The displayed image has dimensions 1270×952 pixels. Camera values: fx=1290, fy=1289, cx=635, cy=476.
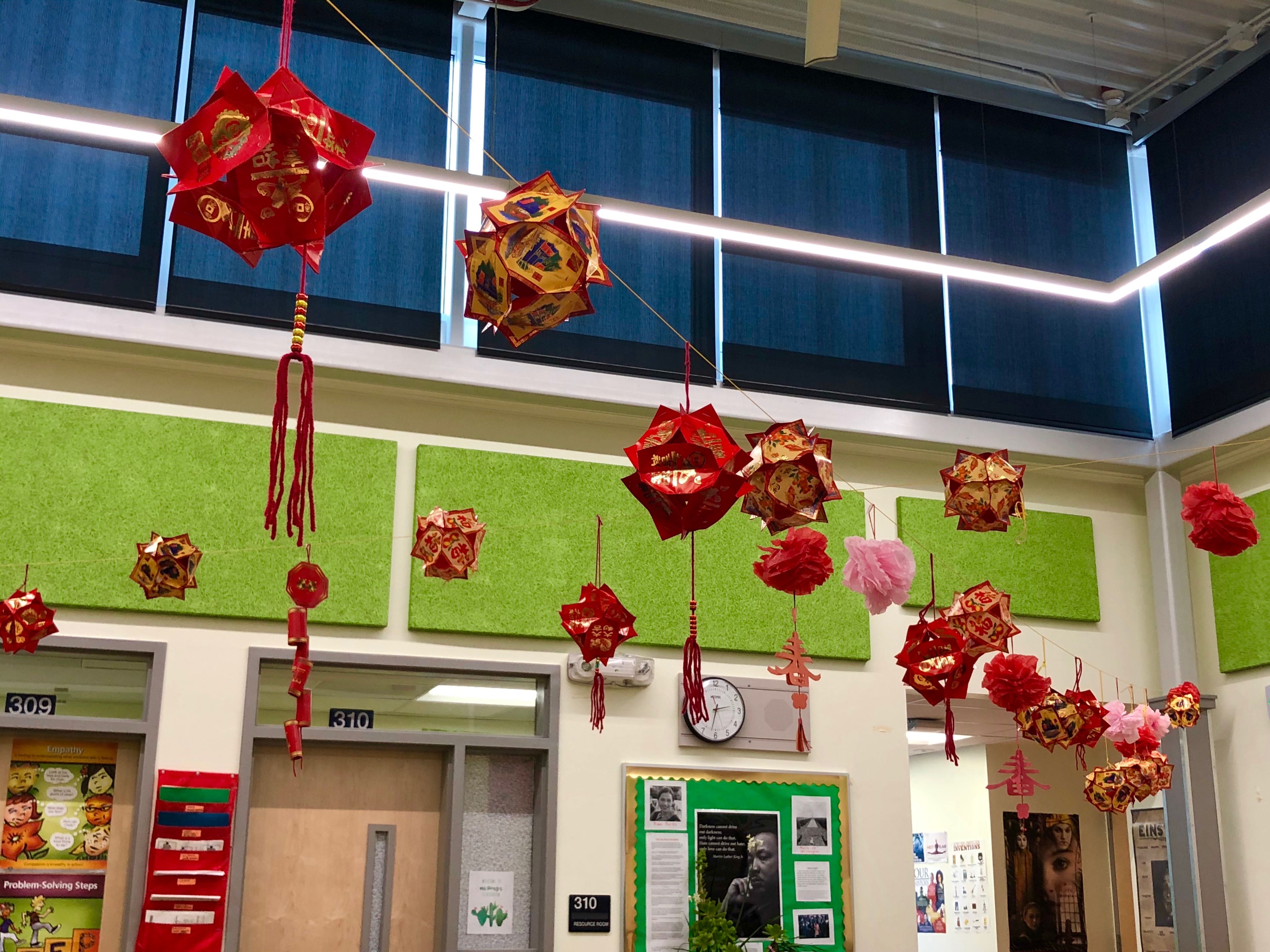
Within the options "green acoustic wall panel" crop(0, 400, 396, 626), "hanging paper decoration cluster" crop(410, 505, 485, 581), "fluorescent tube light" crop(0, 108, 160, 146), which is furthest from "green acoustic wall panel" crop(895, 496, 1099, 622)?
"fluorescent tube light" crop(0, 108, 160, 146)

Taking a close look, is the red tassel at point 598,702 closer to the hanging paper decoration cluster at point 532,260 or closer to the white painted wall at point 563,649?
the white painted wall at point 563,649

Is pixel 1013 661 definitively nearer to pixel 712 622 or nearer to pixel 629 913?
pixel 712 622

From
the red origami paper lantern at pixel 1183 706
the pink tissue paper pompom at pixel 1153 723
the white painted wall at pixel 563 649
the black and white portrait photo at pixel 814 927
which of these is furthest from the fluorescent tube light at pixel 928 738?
the pink tissue paper pompom at pixel 1153 723

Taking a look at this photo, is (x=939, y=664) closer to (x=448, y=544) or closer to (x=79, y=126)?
(x=448, y=544)

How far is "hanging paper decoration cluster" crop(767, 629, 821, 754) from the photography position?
507cm

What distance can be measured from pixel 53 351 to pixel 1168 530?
5829mm

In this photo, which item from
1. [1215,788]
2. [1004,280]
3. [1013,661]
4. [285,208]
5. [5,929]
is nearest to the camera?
[285,208]

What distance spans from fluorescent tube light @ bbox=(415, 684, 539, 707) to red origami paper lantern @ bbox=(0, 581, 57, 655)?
5.53 feet

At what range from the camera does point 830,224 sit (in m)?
7.18

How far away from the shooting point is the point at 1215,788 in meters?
6.86

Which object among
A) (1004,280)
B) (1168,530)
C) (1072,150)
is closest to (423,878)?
(1004,280)

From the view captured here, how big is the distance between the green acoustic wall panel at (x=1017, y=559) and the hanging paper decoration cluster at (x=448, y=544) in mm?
2690

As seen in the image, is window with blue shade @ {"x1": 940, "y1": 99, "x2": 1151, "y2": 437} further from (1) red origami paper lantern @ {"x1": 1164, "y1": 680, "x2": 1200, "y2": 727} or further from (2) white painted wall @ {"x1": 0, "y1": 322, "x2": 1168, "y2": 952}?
(1) red origami paper lantern @ {"x1": 1164, "y1": 680, "x2": 1200, "y2": 727}

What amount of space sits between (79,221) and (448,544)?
241 cm
